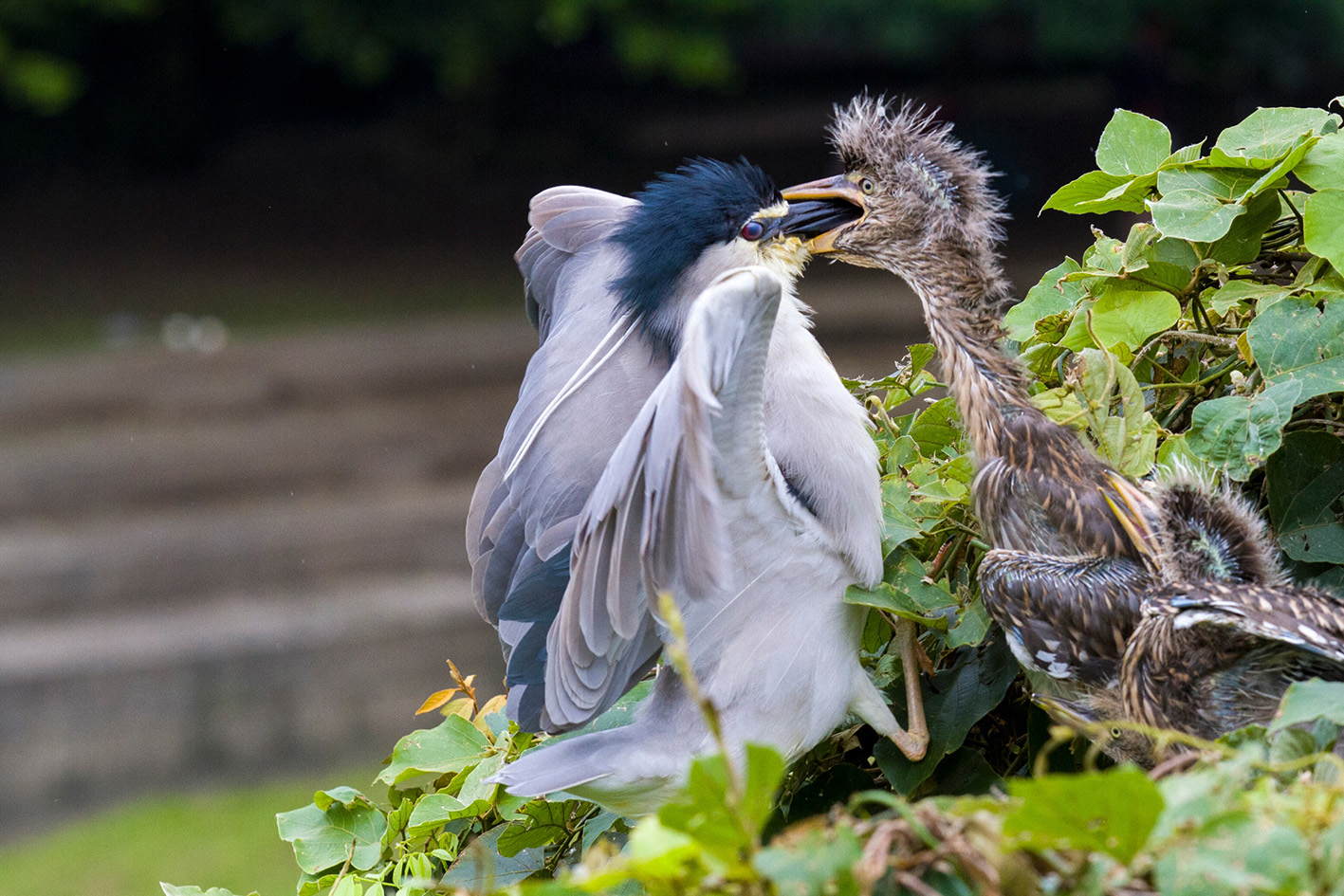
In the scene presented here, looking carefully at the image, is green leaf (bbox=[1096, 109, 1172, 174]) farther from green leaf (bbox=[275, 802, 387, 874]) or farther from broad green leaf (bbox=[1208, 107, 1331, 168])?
green leaf (bbox=[275, 802, 387, 874])

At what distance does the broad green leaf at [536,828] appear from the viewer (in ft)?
3.43

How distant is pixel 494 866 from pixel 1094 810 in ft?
1.89

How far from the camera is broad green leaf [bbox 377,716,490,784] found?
107 centimetres

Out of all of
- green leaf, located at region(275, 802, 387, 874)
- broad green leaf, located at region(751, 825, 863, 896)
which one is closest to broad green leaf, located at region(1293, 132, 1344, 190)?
broad green leaf, located at region(751, 825, 863, 896)

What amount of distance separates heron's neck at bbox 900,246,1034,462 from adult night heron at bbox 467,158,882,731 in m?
0.10

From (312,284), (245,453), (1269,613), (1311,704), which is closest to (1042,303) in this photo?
(1269,613)

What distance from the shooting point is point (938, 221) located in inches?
44.7

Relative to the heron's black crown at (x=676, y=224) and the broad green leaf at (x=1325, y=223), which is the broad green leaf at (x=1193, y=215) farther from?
the heron's black crown at (x=676, y=224)

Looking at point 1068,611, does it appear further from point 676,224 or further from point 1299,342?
point 676,224

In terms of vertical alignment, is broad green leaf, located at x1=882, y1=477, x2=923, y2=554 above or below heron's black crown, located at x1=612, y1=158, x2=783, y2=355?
below

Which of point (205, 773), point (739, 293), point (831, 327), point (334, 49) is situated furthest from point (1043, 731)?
point (334, 49)

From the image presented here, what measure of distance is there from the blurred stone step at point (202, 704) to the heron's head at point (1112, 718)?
3.20 metres

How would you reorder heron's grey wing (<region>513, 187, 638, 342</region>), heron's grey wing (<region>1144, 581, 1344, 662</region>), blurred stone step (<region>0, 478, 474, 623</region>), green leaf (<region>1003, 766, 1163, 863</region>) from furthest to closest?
blurred stone step (<region>0, 478, 474, 623</region>)
heron's grey wing (<region>513, 187, 638, 342</region>)
heron's grey wing (<region>1144, 581, 1344, 662</region>)
green leaf (<region>1003, 766, 1163, 863</region>)

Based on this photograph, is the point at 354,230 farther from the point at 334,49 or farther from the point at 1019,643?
A: the point at 1019,643
